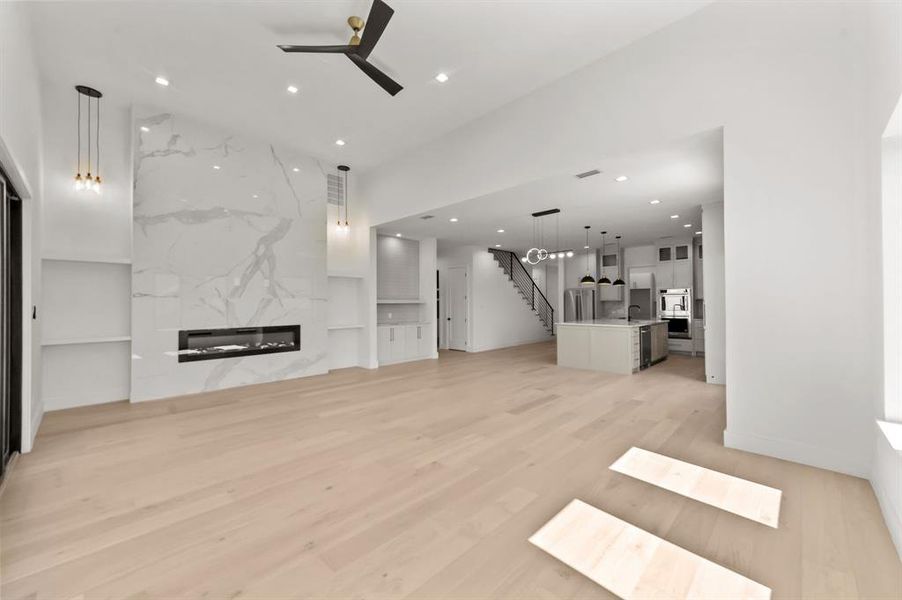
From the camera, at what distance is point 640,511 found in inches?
93.3

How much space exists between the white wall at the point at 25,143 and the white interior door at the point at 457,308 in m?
8.20

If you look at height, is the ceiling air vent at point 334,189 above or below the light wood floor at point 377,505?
above

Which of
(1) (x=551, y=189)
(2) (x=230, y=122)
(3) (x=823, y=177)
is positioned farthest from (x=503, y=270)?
(3) (x=823, y=177)

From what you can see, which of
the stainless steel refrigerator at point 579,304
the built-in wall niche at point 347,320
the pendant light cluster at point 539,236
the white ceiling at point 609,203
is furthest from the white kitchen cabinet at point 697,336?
the built-in wall niche at point 347,320

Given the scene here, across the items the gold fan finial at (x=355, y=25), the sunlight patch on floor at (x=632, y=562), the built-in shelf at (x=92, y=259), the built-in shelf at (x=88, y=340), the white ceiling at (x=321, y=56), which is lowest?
the sunlight patch on floor at (x=632, y=562)

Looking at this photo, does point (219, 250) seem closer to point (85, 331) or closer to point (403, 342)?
point (85, 331)

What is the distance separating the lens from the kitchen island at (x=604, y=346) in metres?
6.97

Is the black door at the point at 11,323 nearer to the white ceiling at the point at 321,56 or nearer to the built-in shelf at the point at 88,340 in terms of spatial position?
the built-in shelf at the point at 88,340

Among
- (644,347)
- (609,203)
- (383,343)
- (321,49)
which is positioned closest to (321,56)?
(321,49)

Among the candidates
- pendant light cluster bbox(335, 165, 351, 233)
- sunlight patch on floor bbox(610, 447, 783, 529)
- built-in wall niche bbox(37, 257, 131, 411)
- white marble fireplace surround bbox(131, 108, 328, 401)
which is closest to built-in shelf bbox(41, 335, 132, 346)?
built-in wall niche bbox(37, 257, 131, 411)

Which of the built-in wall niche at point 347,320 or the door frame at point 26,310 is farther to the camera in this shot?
the built-in wall niche at point 347,320

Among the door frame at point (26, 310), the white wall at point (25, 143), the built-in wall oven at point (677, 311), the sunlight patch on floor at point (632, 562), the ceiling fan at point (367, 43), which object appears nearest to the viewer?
the sunlight patch on floor at point (632, 562)

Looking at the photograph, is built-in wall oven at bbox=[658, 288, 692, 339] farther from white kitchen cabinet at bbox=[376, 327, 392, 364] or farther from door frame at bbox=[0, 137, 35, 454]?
door frame at bbox=[0, 137, 35, 454]

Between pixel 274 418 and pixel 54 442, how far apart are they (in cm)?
195
